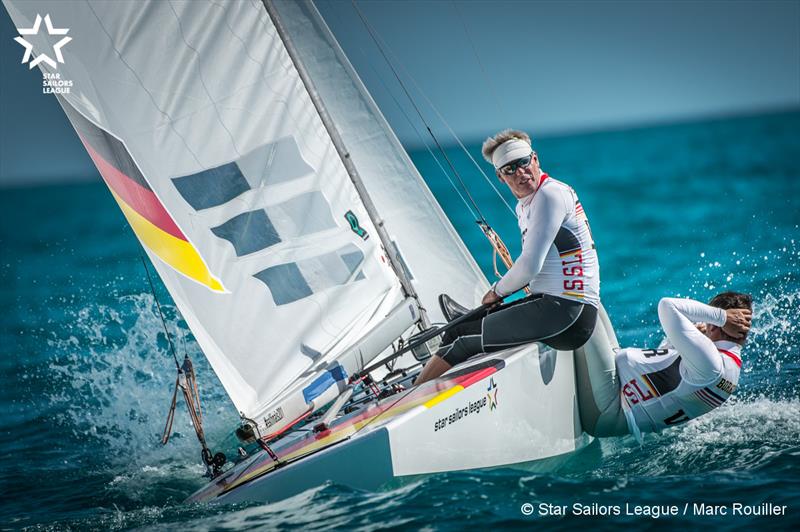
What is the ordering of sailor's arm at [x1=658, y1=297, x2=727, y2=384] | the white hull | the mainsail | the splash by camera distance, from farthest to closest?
the splash → the mainsail → sailor's arm at [x1=658, y1=297, x2=727, y2=384] → the white hull

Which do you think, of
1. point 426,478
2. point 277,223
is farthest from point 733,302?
point 277,223

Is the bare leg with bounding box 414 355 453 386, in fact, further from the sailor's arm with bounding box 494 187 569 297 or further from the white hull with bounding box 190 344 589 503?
the sailor's arm with bounding box 494 187 569 297

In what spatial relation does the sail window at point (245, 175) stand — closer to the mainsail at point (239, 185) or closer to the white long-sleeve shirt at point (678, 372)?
the mainsail at point (239, 185)

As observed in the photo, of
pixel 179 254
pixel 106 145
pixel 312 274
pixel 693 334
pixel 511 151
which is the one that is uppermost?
pixel 106 145

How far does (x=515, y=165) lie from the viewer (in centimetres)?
388

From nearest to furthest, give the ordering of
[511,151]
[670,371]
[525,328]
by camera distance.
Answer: [511,151]
[525,328]
[670,371]

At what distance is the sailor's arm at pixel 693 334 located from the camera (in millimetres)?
3881

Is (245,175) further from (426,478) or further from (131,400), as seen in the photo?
(131,400)

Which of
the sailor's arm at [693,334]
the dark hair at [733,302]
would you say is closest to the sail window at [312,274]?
the sailor's arm at [693,334]

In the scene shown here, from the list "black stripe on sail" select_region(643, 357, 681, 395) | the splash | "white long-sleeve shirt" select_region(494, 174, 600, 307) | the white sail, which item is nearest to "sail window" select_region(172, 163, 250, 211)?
the white sail

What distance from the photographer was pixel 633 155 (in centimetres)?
3519

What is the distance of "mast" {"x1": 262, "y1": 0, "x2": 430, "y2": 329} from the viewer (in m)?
4.11

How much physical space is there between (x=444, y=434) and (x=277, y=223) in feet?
4.61

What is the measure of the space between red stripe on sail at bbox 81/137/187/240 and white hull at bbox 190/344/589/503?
1259mm
